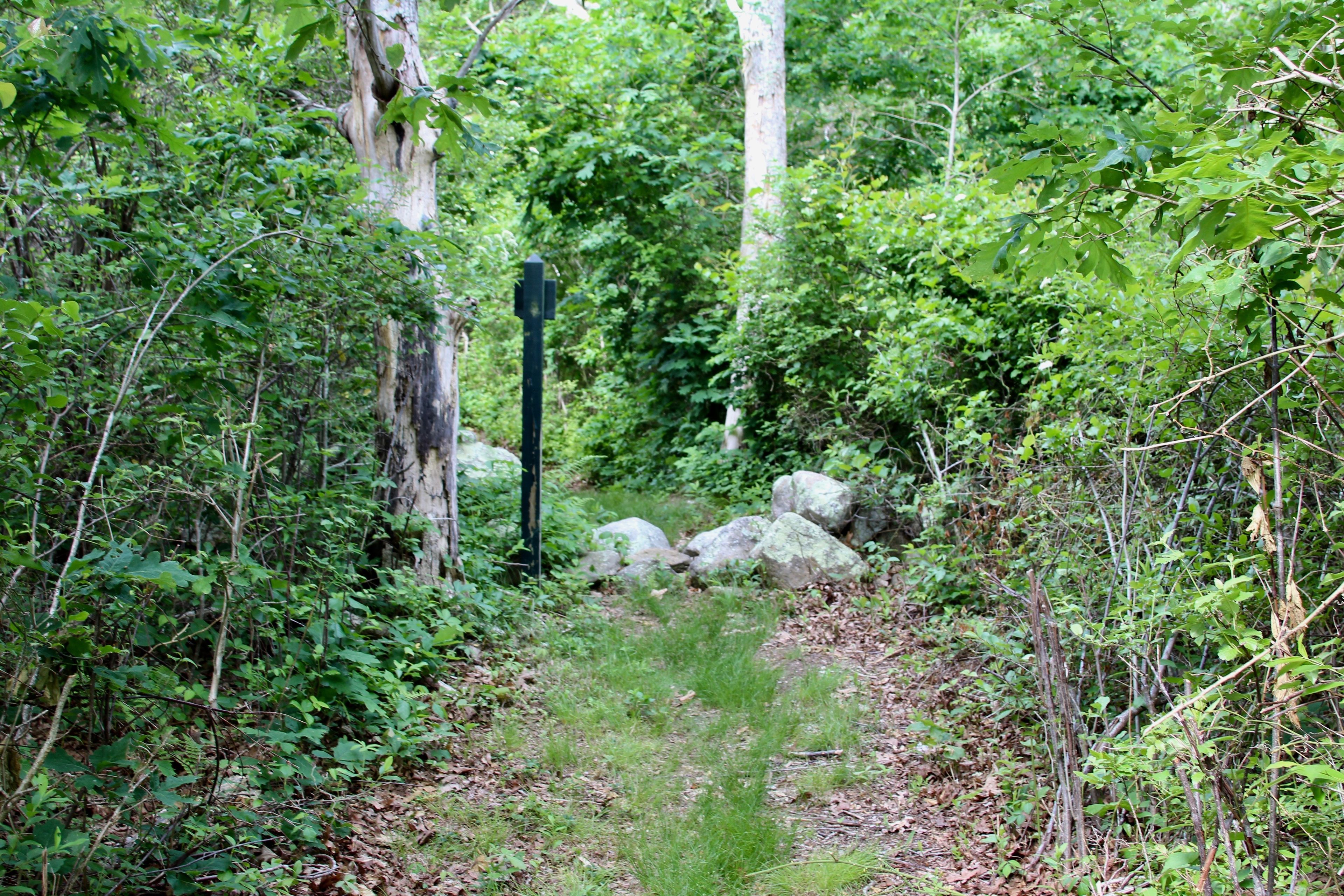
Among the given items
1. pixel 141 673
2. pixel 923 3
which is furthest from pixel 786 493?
pixel 923 3

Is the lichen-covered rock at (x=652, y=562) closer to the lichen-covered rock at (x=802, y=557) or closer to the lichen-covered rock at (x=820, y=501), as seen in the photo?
the lichen-covered rock at (x=802, y=557)

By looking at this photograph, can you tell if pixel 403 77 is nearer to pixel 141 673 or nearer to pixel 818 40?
pixel 141 673

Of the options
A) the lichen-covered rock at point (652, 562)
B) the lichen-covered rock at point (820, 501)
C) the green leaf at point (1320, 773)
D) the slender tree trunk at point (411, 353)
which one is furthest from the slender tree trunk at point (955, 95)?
the green leaf at point (1320, 773)

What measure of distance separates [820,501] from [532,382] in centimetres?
285

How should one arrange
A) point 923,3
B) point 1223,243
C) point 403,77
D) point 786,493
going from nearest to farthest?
point 1223,243 → point 403,77 → point 786,493 → point 923,3

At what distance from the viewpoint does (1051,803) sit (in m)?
3.54

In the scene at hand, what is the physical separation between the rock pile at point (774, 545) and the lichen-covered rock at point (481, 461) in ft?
3.31

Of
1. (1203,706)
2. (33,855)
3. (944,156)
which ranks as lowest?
(33,855)

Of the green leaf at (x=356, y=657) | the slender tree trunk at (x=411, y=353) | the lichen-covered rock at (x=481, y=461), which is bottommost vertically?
the green leaf at (x=356, y=657)

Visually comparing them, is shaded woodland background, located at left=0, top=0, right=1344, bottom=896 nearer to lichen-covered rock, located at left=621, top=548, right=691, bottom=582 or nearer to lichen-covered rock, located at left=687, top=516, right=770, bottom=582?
lichen-covered rock, located at left=621, top=548, right=691, bottom=582

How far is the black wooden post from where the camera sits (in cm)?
645

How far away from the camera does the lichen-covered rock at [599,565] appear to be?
7156 millimetres

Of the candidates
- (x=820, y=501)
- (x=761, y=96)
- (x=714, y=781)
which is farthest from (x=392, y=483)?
(x=761, y=96)

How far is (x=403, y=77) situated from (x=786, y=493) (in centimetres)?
495
